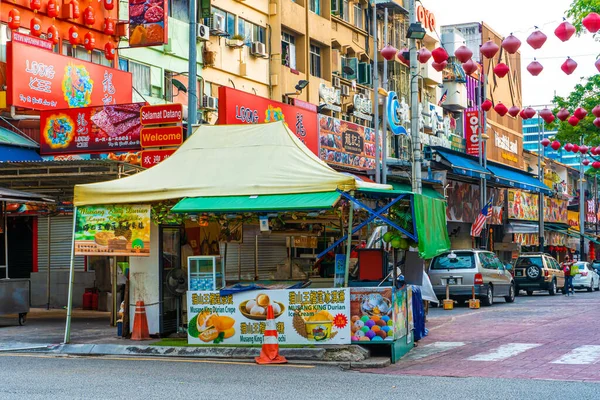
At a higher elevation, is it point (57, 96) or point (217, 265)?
point (57, 96)

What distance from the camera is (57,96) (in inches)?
1013

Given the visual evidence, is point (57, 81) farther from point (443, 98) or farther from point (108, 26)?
point (443, 98)

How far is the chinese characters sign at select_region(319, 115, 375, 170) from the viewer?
3234 cm

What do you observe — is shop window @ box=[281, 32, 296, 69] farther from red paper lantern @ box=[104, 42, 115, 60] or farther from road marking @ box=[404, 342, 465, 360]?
road marking @ box=[404, 342, 465, 360]

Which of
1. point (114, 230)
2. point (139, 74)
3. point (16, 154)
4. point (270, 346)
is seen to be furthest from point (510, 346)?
point (139, 74)

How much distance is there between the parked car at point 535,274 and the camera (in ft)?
117

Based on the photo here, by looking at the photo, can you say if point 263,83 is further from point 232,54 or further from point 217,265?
point 217,265

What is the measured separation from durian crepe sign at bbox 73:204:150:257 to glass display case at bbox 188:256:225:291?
2.56 feet

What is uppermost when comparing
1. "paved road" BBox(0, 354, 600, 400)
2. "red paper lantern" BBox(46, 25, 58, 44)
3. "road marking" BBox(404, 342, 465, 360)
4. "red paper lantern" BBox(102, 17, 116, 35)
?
"red paper lantern" BBox(102, 17, 116, 35)

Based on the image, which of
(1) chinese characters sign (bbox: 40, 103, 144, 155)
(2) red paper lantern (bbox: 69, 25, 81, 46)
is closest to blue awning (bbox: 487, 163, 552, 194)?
(2) red paper lantern (bbox: 69, 25, 81, 46)

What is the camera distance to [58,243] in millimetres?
26328

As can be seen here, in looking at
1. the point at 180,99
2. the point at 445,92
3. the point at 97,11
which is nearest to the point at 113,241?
the point at 97,11

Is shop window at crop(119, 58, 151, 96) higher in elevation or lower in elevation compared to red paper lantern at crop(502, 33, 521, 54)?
higher

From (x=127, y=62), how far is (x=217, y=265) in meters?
15.0
